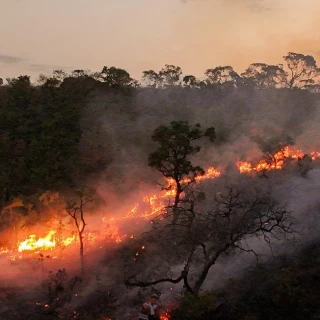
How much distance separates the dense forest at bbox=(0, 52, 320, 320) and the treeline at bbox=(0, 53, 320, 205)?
206 mm

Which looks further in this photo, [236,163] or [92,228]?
[236,163]

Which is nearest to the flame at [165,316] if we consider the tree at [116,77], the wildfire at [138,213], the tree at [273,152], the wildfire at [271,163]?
the wildfire at [138,213]

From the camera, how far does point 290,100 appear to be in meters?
73.2

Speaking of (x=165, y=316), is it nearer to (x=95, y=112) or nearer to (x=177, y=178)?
(x=177, y=178)

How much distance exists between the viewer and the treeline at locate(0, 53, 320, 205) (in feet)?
144

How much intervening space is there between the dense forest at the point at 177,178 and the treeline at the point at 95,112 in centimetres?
21

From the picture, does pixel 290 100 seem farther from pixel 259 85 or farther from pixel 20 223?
pixel 20 223

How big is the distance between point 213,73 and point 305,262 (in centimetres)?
6791

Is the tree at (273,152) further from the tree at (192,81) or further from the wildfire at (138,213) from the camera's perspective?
the tree at (192,81)

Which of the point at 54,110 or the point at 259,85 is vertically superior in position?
the point at 259,85

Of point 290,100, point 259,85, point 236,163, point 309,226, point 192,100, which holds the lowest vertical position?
point 309,226

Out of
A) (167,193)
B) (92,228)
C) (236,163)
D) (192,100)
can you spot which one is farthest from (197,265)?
(192,100)

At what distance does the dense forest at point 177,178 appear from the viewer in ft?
69.3

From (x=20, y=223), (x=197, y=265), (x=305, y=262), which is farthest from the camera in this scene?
(x=20, y=223)
